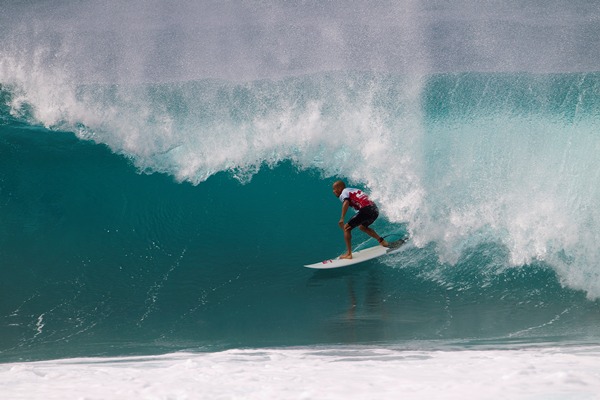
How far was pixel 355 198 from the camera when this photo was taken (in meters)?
7.99

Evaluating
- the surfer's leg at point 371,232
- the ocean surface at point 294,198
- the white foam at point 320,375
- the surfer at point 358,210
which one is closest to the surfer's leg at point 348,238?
the surfer at point 358,210

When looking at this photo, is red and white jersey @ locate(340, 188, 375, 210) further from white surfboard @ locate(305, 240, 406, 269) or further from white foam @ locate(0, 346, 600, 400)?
white foam @ locate(0, 346, 600, 400)

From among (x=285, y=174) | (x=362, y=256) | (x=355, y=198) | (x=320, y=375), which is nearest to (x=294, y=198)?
(x=285, y=174)

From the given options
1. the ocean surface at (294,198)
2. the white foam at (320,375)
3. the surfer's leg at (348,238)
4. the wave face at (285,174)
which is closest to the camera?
the white foam at (320,375)

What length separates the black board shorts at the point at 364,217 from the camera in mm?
7953

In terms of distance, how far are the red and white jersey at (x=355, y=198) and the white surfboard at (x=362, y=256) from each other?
54cm

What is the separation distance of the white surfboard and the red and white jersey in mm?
544

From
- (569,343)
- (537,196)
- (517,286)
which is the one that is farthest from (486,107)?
(569,343)

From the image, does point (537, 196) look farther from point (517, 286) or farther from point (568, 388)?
point (568, 388)

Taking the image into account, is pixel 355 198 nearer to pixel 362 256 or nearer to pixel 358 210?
pixel 358 210

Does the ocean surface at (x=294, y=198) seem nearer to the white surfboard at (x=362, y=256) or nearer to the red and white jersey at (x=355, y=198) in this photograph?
the white surfboard at (x=362, y=256)

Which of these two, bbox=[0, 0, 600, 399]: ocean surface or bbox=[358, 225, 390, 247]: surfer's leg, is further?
bbox=[358, 225, 390, 247]: surfer's leg

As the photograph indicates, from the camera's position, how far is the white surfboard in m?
7.92

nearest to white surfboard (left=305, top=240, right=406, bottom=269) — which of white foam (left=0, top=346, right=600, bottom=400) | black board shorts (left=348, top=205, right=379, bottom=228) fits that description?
black board shorts (left=348, top=205, right=379, bottom=228)
